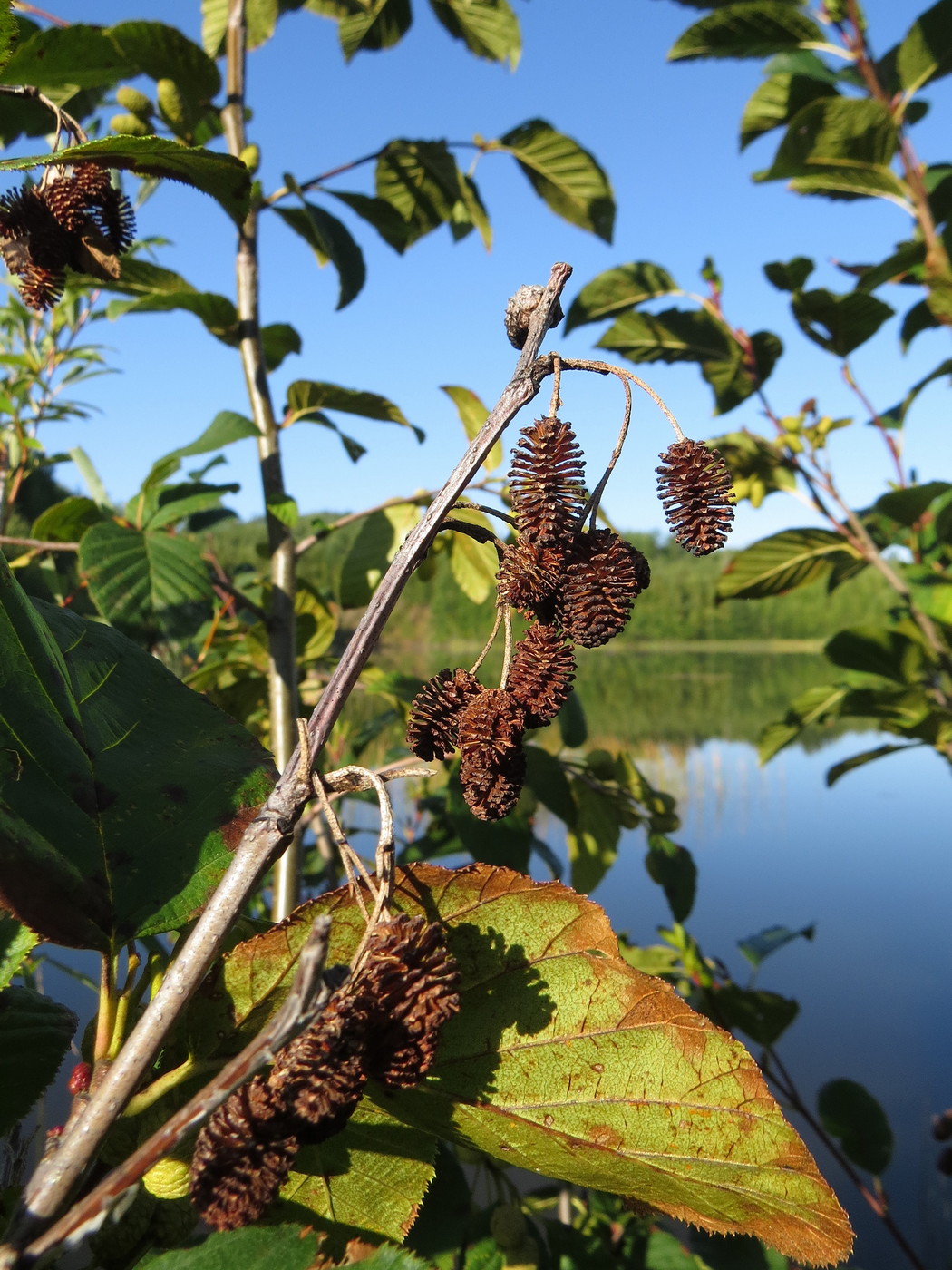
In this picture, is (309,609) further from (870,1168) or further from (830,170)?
(870,1168)

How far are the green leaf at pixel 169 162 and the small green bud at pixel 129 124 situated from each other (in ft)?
1.92

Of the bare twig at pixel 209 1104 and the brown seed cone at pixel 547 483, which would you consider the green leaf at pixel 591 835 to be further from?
the bare twig at pixel 209 1104

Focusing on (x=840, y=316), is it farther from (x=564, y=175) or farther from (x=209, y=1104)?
(x=209, y=1104)

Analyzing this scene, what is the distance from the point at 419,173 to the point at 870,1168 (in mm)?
2428

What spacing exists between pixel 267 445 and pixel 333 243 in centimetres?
35

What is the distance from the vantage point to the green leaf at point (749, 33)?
2.21 m

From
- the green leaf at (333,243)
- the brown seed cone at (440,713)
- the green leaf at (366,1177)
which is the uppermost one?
the green leaf at (333,243)

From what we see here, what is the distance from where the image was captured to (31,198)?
776 mm

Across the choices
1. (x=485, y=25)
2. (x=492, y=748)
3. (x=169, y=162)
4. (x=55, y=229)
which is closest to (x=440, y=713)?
(x=492, y=748)

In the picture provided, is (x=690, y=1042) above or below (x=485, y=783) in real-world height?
below

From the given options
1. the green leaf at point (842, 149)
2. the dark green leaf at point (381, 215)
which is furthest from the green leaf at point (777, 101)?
the dark green leaf at point (381, 215)

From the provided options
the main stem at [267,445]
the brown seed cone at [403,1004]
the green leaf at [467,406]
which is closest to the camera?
the brown seed cone at [403,1004]

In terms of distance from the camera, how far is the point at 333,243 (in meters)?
1.36

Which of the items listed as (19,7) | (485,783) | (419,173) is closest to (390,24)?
(419,173)
